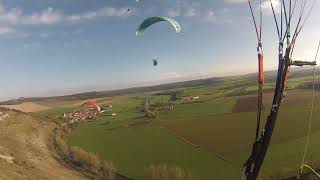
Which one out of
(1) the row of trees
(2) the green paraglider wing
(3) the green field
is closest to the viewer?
(2) the green paraglider wing

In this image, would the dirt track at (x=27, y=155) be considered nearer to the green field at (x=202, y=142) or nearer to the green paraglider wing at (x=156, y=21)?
the green field at (x=202, y=142)

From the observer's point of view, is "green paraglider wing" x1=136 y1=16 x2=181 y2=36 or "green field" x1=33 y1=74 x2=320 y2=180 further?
"green field" x1=33 y1=74 x2=320 y2=180

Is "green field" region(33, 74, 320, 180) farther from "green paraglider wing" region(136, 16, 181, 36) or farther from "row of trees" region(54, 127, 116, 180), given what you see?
"green paraglider wing" region(136, 16, 181, 36)

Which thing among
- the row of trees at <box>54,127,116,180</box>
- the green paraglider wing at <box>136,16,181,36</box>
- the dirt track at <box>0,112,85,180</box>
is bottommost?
the row of trees at <box>54,127,116,180</box>

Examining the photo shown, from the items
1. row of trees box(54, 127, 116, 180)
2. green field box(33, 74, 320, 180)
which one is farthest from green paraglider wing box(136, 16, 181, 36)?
row of trees box(54, 127, 116, 180)

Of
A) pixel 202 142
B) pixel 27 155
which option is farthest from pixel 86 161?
pixel 202 142

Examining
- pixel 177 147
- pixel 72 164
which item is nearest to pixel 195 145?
pixel 177 147

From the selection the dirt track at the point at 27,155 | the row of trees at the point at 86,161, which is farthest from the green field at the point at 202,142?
the dirt track at the point at 27,155
